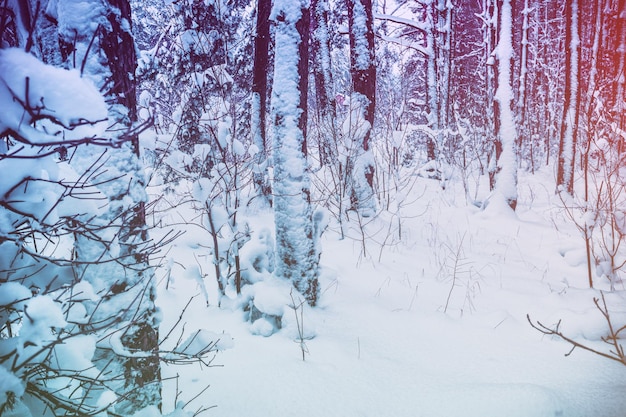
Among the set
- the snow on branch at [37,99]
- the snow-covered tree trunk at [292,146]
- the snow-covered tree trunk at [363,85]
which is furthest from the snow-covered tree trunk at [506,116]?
the snow on branch at [37,99]

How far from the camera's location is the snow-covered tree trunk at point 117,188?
5.57 feet

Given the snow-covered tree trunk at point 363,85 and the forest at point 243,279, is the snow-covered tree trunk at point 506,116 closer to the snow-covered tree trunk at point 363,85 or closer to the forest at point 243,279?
the forest at point 243,279

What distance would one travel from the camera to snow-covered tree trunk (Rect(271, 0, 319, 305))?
2812mm

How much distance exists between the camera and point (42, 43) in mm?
1834

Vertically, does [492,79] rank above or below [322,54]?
below

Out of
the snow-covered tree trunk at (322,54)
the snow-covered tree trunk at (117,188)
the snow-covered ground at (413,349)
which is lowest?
the snow-covered ground at (413,349)

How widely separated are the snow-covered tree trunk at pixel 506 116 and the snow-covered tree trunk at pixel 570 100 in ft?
6.36

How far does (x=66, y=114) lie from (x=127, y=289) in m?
1.17

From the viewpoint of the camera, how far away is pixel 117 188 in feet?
6.00

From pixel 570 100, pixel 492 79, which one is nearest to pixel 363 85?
pixel 492 79

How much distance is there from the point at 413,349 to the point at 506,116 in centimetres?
576

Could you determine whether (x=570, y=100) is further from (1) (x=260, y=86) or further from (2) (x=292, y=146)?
(2) (x=292, y=146)

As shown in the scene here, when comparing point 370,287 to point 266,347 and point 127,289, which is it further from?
point 127,289

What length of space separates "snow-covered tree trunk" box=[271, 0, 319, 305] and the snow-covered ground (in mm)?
418
